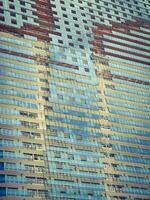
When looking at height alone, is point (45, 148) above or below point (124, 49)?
below

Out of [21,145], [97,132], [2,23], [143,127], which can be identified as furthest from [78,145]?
[2,23]

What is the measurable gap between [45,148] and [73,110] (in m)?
15.6

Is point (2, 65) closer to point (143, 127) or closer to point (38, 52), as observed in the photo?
point (38, 52)

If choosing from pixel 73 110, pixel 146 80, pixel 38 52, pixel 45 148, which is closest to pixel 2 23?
pixel 38 52

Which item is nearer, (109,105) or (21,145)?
(21,145)

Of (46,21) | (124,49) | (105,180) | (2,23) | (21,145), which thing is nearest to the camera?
(21,145)

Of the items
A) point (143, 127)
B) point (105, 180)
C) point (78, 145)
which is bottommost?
point (105, 180)

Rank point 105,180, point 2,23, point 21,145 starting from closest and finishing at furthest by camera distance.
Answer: point 21,145 < point 105,180 < point 2,23

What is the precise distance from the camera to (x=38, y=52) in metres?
119

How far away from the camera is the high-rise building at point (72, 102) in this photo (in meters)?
99.7

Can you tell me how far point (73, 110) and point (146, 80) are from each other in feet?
104

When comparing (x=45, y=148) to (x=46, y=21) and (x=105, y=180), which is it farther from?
(x=46, y=21)

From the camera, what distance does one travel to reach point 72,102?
378 ft

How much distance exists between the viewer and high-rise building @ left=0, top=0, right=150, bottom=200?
327ft
